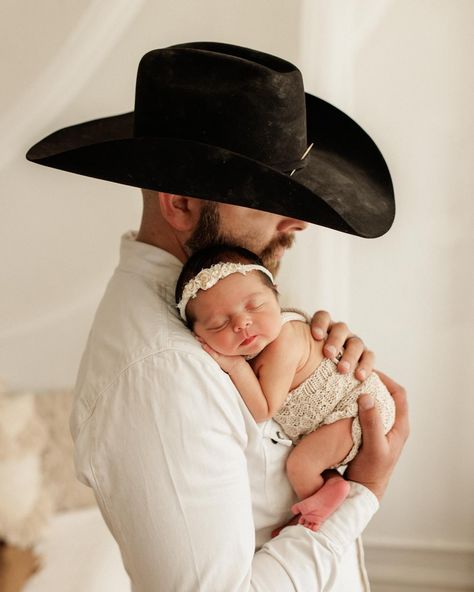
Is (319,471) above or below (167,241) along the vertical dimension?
below

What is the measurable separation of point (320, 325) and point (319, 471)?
0.30 meters

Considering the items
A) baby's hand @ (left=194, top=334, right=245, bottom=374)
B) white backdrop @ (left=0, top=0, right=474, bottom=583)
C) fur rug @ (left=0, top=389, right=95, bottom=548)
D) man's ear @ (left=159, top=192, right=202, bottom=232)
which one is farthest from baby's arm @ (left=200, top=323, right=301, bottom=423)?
fur rug @ (left=0, top=389, right=95, bottom=548)

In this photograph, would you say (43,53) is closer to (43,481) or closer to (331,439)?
(43,481)

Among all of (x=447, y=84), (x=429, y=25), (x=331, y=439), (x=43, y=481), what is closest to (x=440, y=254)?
(x=447, y=84)

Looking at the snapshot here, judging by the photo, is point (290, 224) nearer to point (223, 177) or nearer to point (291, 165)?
point (291, 165)

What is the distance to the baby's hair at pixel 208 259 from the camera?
1.34 metres

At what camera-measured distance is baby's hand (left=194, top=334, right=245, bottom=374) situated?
1.31 m

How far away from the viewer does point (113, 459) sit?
3.99 ft

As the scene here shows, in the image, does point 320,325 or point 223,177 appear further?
point 320,325

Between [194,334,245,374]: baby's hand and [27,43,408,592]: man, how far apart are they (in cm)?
5

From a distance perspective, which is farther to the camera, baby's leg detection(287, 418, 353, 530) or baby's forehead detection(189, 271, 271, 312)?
baby's leg detection(287, 418, 353, 530)

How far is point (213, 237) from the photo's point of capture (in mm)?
1370

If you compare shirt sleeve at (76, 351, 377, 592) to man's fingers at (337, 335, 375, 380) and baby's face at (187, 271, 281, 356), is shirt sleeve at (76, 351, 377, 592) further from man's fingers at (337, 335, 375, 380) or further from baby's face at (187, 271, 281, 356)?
man's fingers at (337, 335, 375, 380)

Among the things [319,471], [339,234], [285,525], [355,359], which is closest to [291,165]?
[355,359]
